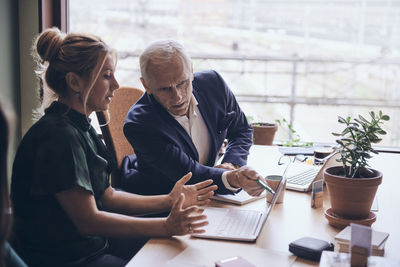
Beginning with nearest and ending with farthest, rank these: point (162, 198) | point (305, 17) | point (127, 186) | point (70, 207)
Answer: point (70, 207), point (162, 198), point (127, 186), point (305, 17)

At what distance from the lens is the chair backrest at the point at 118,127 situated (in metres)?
2.24

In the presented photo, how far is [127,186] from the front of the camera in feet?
6.52

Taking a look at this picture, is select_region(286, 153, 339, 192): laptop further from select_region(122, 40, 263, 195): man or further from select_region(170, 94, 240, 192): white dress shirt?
select_region(170, 94, 240, 192): white dress shirt

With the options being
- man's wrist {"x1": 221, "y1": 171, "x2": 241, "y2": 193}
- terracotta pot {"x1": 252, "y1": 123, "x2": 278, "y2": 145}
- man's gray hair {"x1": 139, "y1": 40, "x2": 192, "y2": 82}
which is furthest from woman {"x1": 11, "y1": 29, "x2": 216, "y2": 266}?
terracotta pot {"x1": 252, "y1": 123, "x2": 278, "y2": 145}

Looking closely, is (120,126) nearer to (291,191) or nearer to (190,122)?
(190,122)

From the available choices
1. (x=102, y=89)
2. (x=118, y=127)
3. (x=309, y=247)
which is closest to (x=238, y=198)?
(x=309, y=247)

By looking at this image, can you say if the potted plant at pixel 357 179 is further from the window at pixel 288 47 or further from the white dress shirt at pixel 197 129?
the window at pixel 288 47

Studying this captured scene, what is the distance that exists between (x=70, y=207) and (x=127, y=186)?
616 millimetres

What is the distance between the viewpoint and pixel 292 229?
1.41m

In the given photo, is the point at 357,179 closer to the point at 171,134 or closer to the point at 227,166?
the point at 227,166

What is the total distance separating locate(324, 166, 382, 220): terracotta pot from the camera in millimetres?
1372

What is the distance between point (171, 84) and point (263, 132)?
905 mm

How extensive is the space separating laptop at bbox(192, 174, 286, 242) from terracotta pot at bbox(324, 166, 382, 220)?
19 centimetres

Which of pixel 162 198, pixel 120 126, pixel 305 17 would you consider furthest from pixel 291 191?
pixel 305 17
